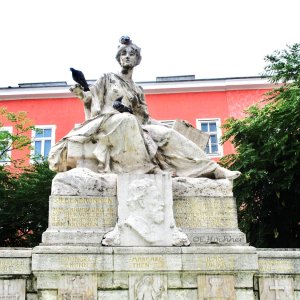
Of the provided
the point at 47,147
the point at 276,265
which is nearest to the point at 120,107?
the point at 276,265

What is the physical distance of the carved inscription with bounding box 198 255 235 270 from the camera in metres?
6.59

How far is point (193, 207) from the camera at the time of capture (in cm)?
716

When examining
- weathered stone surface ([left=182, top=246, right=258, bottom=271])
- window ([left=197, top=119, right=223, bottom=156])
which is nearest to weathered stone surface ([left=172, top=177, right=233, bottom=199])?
weathered stone surface ([left=182, top=246, right=258, bottom=271])

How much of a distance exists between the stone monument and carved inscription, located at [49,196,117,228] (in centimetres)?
1

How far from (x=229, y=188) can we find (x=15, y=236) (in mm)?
12631

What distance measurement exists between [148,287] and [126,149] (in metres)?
1.93

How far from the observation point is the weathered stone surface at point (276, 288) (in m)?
6.77

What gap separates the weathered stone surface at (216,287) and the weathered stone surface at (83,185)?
156 centimetres

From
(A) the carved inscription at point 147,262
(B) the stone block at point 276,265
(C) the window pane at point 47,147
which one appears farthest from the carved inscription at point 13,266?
(C) the window pane at point 47,147

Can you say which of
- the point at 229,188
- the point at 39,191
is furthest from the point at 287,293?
the point at 39,191

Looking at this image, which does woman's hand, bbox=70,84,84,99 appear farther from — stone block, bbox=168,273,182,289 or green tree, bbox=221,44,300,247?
green tree, bbox=221,44,300,247

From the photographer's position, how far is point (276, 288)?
6812mm

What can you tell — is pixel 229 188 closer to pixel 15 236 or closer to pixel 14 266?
pixel 14 266

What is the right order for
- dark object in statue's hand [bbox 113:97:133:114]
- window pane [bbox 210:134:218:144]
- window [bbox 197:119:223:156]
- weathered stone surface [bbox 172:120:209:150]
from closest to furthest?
dark object in statue's hand [bbox 113:97:133:114] → weathered stone surface [bbox 172:120:209:150] → window [bbox 197:119:223:156] → window pane [bbox 210:134:218:144]
